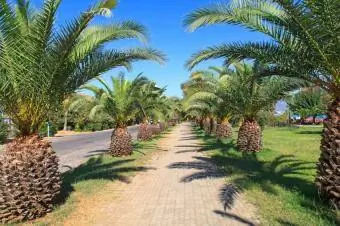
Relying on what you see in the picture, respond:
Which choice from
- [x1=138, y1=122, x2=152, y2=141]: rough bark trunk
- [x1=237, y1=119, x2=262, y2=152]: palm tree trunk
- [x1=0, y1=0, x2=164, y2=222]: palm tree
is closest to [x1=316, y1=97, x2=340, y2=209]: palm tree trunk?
[x1=0, y1=0, x2=164, y2=222]: palm tree

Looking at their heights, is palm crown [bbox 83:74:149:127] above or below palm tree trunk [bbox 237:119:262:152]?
above

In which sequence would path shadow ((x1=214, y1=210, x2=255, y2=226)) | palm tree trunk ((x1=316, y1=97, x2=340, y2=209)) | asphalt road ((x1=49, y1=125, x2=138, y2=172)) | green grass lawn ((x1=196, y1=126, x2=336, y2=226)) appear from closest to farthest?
1. path shadow ((x1=214, y1=210, x2=255, y2=226))
2. green grass lawn ((x1=196, y1=126, x2=336, y2=226))
3. palm tree trunk ((x1=316, y1=97, x2=340, y2=209))
4. asphalt road ((x1=49, y1=125, x2=138, y2=172))

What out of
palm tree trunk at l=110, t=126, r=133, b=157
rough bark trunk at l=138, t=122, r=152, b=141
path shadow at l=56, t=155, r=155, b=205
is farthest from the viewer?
rough bark trunk at l=138, t=122, r=152, b=141

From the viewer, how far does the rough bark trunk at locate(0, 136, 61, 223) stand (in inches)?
323

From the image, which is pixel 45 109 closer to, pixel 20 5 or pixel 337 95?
pixel 20 5

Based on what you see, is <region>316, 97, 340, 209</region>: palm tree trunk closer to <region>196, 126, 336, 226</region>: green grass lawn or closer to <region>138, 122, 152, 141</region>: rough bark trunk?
<region>196, 126, 336, 226</region>: green grass lawn

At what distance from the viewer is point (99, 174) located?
13742 millimetres

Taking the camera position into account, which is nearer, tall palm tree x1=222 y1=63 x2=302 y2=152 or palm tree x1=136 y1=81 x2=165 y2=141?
tall palm tree x1=222 y1=63 x2=302 y2=152

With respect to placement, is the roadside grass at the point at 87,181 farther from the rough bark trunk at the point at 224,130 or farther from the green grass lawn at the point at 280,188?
the rough bark trunk at the point at 224,130

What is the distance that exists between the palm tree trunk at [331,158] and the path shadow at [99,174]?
5185 mm

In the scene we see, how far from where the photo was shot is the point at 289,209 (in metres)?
Answer: 8.47

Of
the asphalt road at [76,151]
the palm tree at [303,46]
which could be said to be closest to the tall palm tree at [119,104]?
the asphalt road at [76,151]

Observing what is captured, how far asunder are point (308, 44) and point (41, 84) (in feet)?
16.4

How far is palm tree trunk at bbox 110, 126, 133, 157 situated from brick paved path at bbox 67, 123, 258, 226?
214 inches
